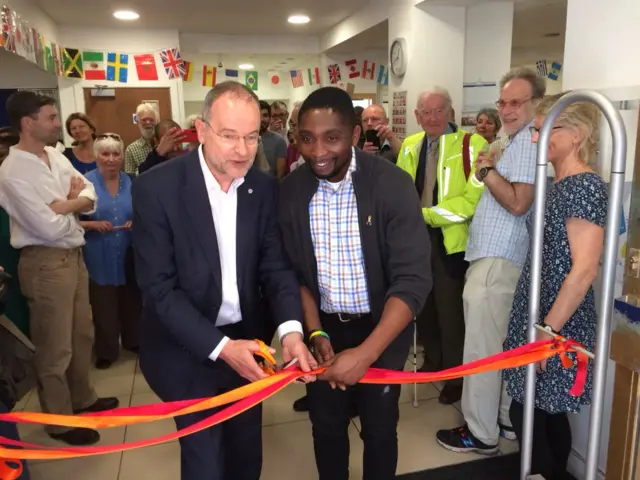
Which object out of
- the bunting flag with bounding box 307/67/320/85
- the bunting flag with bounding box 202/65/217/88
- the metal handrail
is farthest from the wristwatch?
the bunting flag with bounding box 202/65/217/88

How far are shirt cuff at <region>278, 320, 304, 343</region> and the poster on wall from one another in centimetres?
374

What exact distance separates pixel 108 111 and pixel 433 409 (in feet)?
20.4

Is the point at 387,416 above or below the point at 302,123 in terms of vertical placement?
below

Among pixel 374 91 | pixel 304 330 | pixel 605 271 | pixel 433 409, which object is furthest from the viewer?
pixel 374 91

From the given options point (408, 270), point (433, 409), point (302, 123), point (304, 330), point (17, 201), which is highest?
point (302, 123)

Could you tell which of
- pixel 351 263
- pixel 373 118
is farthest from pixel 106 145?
pixel 351 263

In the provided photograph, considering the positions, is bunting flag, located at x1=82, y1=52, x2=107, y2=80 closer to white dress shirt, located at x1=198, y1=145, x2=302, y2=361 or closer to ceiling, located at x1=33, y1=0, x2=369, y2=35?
ceiling, located at x1=33, y1=0, x2=369, y2=35

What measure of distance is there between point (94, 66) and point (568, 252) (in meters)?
6.99

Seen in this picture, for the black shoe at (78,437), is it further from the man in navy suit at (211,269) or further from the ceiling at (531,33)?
the ceiling at (531,33)

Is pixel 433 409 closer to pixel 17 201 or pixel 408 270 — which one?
pixel 408 270

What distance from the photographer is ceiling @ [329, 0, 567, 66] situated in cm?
544

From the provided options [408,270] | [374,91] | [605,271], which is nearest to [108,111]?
[374,91]

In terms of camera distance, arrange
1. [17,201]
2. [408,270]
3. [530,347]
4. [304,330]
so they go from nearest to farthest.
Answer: [530,347] → [408,270] → [304,330] → [17,201]

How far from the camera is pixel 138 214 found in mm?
1539
